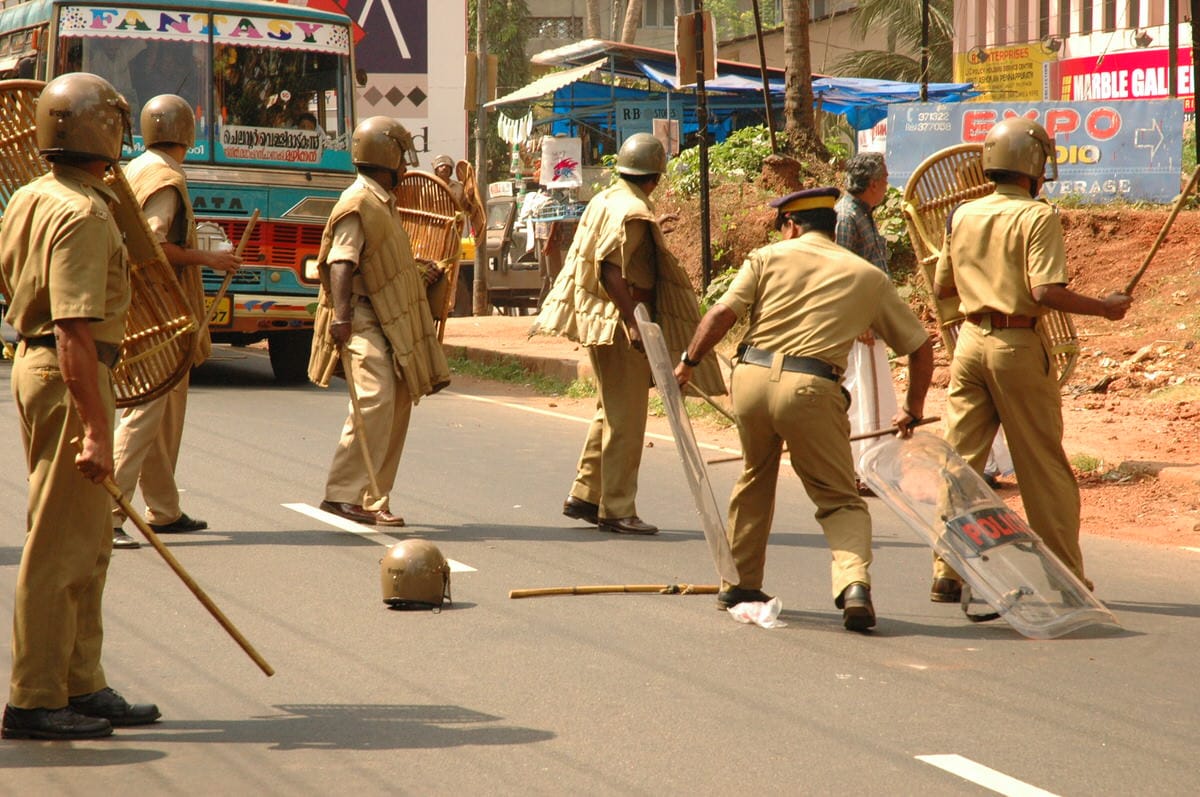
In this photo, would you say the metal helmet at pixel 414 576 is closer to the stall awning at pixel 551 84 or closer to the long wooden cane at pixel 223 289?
the long wooden cane at pixel 223 289

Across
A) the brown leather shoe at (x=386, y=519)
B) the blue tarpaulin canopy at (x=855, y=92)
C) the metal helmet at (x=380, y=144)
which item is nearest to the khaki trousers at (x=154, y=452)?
the brown leather shoe at (x=386, y=519)

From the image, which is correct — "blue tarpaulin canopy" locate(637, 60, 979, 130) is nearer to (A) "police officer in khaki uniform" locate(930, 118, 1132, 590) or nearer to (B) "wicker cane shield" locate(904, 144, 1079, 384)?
(B) "wicker cane shield" locate(904, 144, 1079, 384)

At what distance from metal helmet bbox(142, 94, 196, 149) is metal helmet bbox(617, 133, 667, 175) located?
6.81ft

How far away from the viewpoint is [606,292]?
25.9 ft

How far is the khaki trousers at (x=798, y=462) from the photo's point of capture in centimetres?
600

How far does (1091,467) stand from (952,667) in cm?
452

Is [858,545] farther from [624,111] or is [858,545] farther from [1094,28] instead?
[1094,28]

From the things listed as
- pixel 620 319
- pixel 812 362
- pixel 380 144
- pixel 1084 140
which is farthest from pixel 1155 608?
pixel 1084 140

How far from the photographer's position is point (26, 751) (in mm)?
4531

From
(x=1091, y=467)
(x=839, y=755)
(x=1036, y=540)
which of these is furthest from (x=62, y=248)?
(x=1091, y=467)

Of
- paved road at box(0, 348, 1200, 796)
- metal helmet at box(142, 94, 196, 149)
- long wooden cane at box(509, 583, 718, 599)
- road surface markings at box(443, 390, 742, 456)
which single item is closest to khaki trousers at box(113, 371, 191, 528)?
paved road at box(0, 348, 1200, 796)

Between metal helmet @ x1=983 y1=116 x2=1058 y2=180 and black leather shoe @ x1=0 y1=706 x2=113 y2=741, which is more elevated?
metal helmet @ x1=983 y1=116 x2=1058 y2=180

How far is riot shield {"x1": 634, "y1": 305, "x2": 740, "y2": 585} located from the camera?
6.19 meters

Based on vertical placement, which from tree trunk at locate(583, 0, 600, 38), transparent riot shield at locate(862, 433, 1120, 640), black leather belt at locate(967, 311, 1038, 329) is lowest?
transparent riot shield at locate(862, 433, 1120, 640)
